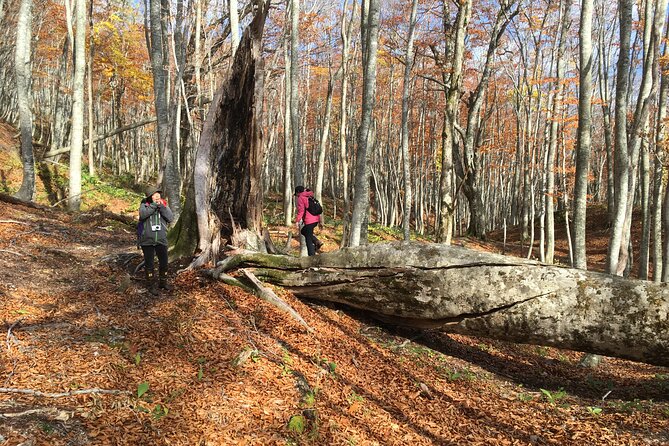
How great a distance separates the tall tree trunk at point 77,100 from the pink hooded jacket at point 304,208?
8.92 metres

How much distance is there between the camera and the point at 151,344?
4.26m

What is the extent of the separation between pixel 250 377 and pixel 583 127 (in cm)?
671

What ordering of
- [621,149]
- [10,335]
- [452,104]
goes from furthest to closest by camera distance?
[452,104] → [621,149] → [10,335]

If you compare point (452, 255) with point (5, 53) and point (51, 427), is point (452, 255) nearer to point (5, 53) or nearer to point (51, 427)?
point (51, 427)

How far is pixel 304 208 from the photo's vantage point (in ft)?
26.9

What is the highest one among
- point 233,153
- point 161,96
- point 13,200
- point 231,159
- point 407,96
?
point 407,96

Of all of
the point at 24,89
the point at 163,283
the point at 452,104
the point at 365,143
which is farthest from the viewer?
the point at 452,104

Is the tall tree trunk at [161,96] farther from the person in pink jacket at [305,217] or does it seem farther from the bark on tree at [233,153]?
the person in pink jacket at [305,217]

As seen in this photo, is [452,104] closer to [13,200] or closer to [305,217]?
[305,217]

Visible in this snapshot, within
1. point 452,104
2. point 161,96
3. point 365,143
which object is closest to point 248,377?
point 365,143

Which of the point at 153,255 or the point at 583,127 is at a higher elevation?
the point at 583,127

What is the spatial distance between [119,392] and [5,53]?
32929mm

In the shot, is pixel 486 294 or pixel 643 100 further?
pixel 643 100

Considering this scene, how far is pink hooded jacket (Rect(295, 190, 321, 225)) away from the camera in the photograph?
8.10m
